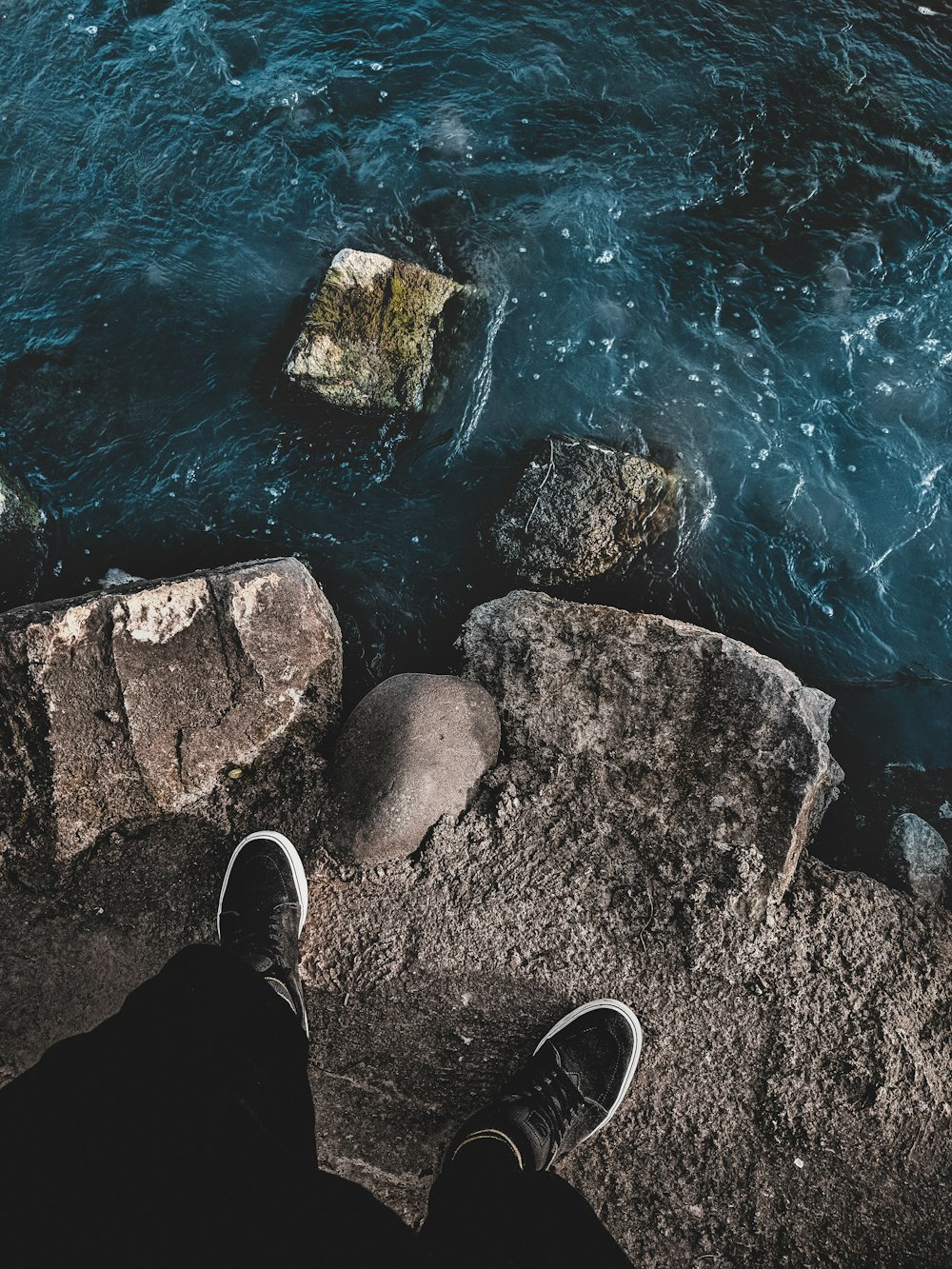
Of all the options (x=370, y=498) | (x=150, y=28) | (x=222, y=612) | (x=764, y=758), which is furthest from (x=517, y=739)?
(x=150, y=28)

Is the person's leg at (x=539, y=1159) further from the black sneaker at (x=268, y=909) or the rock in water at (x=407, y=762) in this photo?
the rock in water at (x=407, y=762)

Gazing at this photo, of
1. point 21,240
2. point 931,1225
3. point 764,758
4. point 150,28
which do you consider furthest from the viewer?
point 150,28

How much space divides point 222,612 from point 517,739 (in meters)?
1.50

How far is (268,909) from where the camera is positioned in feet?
10.4

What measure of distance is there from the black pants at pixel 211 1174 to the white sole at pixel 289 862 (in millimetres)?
396

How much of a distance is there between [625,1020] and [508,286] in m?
4.33

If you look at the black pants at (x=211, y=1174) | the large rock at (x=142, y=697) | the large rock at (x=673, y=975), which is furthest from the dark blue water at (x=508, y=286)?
the black pants at (x=211, y=1174)

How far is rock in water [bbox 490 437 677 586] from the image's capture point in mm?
4473

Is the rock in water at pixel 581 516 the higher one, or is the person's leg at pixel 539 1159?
the rock in water at pixel 581 516

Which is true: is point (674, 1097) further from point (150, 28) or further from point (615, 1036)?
point (150, 28)

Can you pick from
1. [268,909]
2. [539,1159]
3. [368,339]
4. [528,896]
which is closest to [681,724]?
[528,896]

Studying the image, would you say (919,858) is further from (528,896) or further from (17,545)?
(17,545)

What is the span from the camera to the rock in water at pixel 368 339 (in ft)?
15.3

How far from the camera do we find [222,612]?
3602 mm
